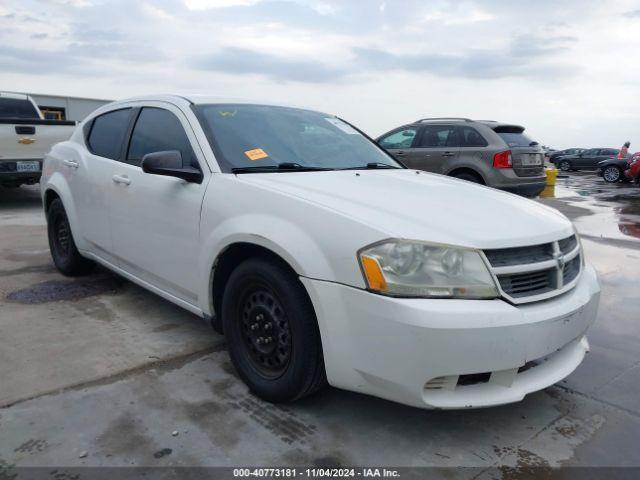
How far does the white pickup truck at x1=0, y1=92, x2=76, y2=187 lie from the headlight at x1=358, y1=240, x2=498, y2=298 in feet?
27.0

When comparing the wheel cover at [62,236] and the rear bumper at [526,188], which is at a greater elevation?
the rear bumper at [526,188]

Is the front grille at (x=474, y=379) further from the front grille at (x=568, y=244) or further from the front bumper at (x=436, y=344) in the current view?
the front grille at (x=568, y=244)

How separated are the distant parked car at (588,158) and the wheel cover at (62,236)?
2784cm

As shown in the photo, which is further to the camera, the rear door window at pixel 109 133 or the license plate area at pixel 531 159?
the license plate area at pixel 531 159

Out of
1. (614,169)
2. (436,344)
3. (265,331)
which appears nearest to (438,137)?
(265,331)

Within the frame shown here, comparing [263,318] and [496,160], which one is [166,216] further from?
[496,160]

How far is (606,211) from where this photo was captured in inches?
435

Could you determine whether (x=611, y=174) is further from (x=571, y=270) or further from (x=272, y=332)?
(x=272, y=332)

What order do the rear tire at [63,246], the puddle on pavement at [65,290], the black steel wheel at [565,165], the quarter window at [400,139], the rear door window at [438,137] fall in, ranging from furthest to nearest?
1. the black steel wheel at [565,165]
2. the quarter window at [400,139]
3. the rear door window at [438,137]
4. the rear tire at [63,246]
5. the puddle on pavement at [65,290]

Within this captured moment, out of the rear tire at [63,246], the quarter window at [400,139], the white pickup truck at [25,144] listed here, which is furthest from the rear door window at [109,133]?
the quarter window at [400,139]

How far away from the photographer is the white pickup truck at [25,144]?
8539 mm

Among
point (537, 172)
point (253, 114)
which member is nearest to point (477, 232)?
point (253, 114)

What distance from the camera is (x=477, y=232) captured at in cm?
241

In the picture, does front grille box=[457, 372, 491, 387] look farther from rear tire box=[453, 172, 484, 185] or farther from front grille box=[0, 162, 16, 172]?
front grille box=[0, 162, 16, 172]
